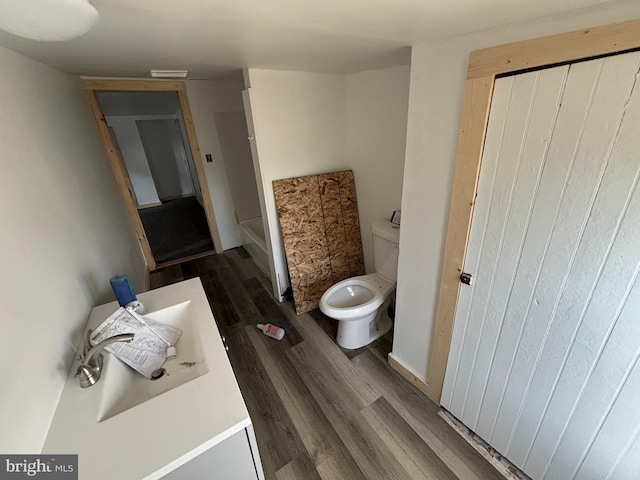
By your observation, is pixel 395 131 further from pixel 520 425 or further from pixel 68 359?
pixel 68 359

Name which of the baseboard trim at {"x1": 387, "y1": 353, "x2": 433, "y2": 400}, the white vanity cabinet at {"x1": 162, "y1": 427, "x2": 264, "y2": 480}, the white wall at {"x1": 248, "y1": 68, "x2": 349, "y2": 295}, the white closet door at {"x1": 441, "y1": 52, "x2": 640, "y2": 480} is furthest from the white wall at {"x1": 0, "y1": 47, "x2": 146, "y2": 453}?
the baseboard trim at {"x1": 387, "y1": 353, "x2": 433, "y2": 400}

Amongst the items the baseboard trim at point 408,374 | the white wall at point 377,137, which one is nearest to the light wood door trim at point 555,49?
the white wall at point 377,137

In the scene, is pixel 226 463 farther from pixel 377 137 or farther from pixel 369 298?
pixel 377 137

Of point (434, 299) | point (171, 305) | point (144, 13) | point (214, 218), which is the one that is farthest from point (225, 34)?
point (214, 218)

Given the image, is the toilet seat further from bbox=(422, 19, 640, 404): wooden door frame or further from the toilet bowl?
bbox=(422, 19, 640, 404): wooden door frame

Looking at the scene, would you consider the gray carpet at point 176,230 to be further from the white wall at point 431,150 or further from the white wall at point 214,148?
the white wall at point 431,150

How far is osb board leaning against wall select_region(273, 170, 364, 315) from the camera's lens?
2.36 m

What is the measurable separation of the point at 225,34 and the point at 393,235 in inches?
60.0

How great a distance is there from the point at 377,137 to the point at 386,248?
2.93ft

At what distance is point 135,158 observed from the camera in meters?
5.96

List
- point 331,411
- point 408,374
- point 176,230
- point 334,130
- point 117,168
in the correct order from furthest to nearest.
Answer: point 176,230 < point 117,168 < point 334,130 < point 408,374 < point 331,411

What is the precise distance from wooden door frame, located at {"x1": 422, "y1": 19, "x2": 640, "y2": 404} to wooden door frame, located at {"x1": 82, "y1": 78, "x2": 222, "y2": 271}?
2.97m

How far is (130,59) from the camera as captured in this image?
5.16 feet

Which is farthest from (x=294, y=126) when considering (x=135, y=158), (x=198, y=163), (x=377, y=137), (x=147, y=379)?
(x=135, y=158)
